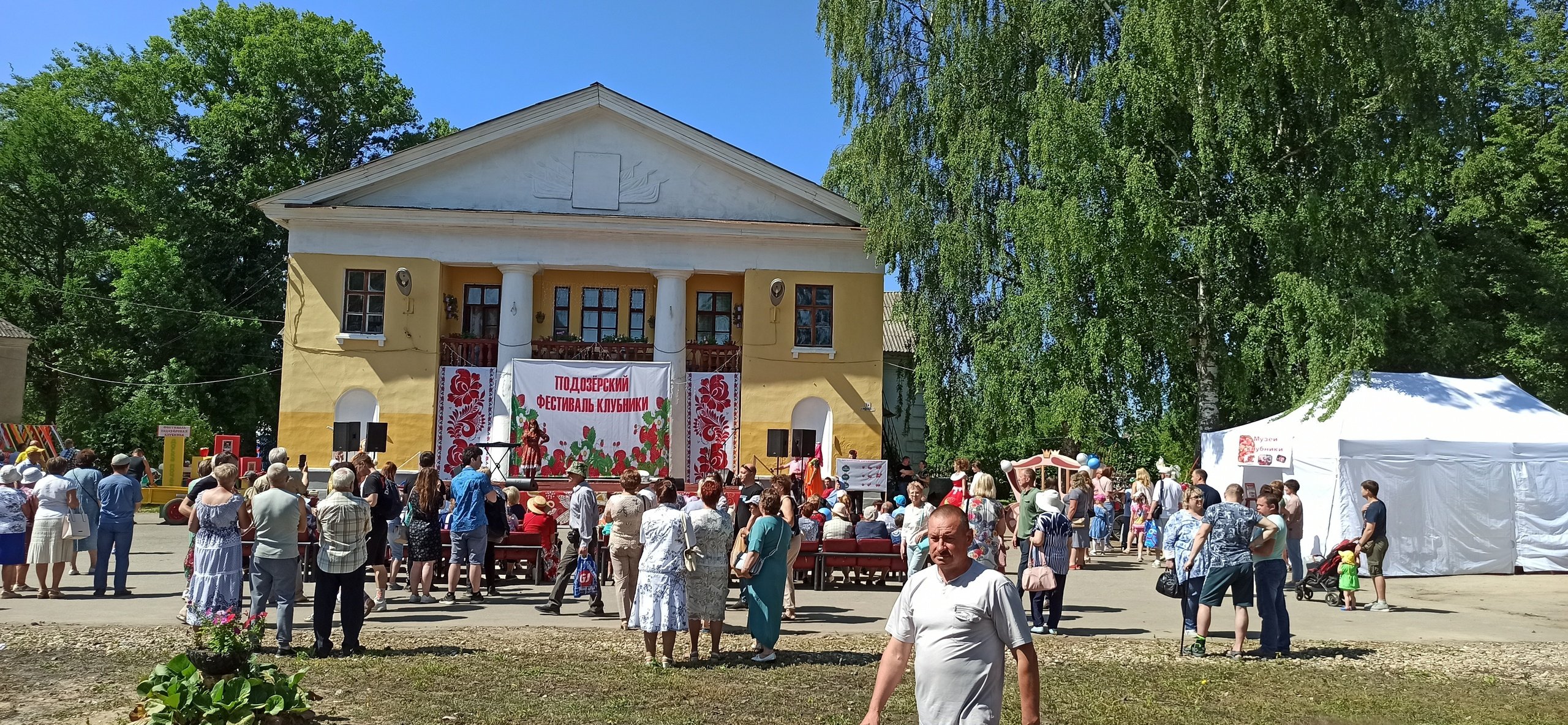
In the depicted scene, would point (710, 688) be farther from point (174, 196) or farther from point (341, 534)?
point (174, 196)

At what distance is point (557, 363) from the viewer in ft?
85.1

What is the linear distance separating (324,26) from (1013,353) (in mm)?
28992

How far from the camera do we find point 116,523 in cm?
1225

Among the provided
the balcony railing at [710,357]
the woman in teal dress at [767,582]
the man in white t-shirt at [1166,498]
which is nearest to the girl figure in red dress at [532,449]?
the balcony railing at [710,357]

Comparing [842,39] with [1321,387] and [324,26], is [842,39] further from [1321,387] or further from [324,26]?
[324,26]

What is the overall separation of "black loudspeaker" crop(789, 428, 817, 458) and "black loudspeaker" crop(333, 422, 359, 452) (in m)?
9.83

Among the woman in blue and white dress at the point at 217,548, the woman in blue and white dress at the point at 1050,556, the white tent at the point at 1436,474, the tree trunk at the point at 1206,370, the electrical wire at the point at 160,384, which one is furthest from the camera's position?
the electrical wire at the point at 160,384

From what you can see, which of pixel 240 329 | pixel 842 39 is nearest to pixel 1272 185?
pixel 842 39

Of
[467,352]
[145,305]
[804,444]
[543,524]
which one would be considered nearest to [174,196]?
[145,305]

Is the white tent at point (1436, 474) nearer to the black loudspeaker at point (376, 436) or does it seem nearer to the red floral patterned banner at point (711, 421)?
the red floral patterned banner at point (711, 421)

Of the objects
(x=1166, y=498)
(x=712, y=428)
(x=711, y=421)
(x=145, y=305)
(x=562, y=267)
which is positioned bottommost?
(x=1166, y=498)

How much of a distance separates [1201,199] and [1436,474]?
6477mm

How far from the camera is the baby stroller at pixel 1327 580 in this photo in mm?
13709

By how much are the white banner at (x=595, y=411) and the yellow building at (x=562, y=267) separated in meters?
0.89
